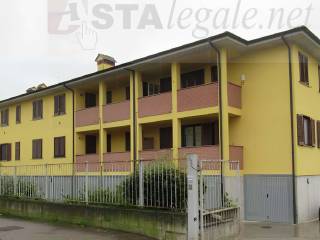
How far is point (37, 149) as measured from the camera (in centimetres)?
2900

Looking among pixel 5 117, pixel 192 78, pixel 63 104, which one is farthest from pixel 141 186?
pixel 5 117

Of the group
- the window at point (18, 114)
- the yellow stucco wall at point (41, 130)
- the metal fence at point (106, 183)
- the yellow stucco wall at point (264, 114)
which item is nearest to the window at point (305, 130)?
the yellow stucco wall at point (264, 114)

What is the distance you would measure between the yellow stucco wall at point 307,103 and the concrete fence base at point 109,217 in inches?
305

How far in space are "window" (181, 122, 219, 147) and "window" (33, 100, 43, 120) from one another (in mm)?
12368

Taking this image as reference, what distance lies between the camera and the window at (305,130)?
55.9ft

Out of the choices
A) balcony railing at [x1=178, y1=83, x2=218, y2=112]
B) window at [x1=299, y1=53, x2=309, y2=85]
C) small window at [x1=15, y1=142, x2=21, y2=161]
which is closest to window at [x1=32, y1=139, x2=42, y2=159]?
small window at [x1=15, y1=142, x2=21, y2=161]

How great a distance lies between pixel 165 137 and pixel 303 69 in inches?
307

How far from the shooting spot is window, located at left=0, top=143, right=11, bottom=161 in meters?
32.4

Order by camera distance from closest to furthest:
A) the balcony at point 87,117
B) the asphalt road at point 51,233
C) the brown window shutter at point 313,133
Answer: the asphalt road at point 51,233 → the brown window shutter at point 313,133 → the balcony at point 87,117

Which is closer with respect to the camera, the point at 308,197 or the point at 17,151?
the point at 308,197

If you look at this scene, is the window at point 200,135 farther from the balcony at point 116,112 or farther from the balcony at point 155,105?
the balcony at point 116,112

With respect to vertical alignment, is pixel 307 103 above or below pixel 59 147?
above

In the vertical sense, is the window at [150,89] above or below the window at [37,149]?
above

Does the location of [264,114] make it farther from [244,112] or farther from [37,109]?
[37,109]
